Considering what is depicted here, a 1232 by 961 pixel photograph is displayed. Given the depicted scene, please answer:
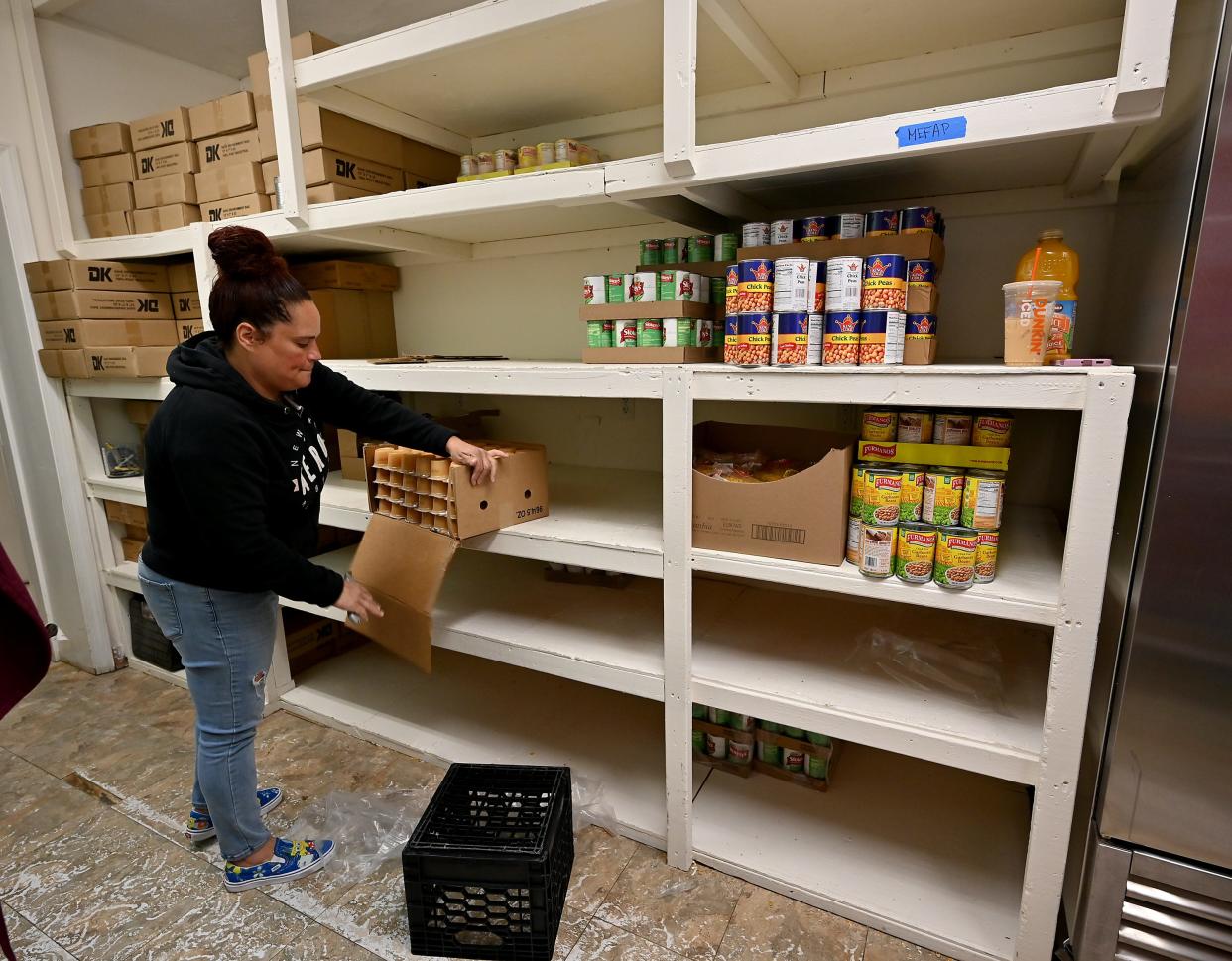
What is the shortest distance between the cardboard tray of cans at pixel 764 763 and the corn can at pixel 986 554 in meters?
0.83

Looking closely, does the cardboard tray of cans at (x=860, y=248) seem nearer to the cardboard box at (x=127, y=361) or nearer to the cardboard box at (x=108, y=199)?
the cardboard box at (x=127, y=361)

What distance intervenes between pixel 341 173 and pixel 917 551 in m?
1.95

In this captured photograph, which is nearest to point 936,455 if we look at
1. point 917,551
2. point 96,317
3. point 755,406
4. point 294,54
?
point 917,551

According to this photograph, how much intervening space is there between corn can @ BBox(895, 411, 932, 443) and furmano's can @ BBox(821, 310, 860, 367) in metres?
0.17

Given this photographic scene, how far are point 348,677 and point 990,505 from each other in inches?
94.8

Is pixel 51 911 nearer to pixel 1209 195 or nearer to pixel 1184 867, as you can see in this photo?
pixel 1184 867

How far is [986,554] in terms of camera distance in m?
1.29

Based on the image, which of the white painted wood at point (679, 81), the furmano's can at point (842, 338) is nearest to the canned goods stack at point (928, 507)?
the furmano's can at point (842, 338)

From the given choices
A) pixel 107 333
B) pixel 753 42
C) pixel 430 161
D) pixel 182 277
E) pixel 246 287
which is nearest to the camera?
pixel 246 287

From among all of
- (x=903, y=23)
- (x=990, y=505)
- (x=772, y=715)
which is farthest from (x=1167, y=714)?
(x=903, y=23)

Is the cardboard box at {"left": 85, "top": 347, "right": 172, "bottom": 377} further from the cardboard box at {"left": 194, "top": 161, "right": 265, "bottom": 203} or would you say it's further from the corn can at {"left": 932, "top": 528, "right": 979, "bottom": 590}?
the corn can at {"left": 932, "top": 528, "right": 979, "bottom": 590}

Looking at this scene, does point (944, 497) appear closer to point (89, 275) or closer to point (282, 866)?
point (282, 866)

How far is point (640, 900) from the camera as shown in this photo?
1.62 metres

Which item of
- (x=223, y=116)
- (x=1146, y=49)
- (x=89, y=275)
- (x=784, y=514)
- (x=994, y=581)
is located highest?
(x=223, y=116)
